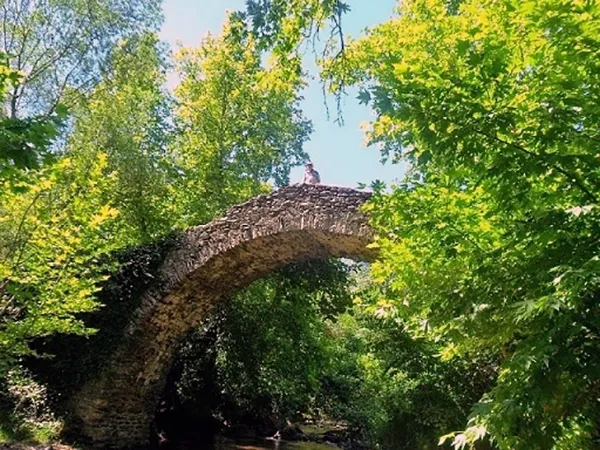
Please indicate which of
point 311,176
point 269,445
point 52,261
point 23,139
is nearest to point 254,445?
point 269,445

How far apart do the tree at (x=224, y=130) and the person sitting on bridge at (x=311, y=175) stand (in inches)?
168

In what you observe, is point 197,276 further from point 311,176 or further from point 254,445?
point 254,445

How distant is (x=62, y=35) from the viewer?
1202 cm

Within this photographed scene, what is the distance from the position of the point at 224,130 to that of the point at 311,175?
19.3 ft

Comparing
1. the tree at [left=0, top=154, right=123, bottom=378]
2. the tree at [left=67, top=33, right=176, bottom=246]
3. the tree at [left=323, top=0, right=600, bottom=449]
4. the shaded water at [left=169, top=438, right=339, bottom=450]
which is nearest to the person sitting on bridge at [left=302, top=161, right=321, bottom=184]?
the tree at [left=0, top=154, right=123, bottom=378]

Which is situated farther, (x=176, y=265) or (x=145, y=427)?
(x=145, y=427)

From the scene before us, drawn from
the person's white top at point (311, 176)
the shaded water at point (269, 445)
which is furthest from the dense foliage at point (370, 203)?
the person's white top at point (311, 176)

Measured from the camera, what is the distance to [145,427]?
9.45 meters

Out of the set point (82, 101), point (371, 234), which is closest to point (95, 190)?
point (371, 234)

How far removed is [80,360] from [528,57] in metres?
8.21

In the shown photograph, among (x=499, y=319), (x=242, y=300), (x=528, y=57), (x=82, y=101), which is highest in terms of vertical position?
(x=82, y=101)

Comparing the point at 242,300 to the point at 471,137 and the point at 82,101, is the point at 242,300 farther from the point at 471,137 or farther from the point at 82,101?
the point at 471,137

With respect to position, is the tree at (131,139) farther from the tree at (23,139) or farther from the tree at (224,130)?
the tree at (23,139)

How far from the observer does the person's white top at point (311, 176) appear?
27.3 ft
